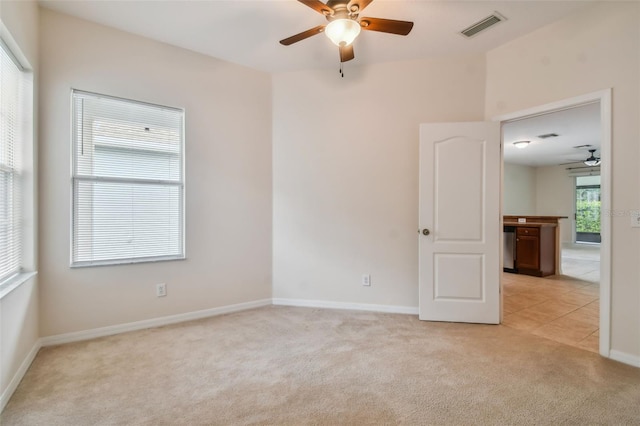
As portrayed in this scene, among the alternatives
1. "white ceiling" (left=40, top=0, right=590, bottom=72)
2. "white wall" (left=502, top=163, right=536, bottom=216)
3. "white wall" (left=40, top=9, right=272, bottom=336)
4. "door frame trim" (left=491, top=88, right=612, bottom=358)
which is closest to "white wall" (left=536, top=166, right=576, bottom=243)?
"white wall" (left=502, top=163, right=536, bottom=216)

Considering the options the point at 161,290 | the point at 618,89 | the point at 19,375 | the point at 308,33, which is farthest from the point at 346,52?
the point at 19,375

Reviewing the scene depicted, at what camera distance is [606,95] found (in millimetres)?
2365

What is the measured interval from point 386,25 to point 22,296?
3.15 metres

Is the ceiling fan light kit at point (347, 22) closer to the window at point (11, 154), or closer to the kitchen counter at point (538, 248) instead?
the window at point (11, 154)

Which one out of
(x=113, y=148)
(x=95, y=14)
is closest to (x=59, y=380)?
(x=113, y=148)

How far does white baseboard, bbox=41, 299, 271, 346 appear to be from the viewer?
2.62 metres

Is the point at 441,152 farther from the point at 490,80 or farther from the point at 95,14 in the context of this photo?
the point at 95,14

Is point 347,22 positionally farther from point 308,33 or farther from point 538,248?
point 538,248

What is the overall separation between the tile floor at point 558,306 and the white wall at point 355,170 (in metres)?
1.20

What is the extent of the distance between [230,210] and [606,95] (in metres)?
3.46

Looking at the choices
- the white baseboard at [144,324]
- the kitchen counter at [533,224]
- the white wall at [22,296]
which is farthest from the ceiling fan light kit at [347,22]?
the kitchen counter at [533,224]

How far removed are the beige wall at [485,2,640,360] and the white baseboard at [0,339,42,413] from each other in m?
4.09

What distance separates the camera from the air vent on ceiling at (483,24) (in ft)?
8.53

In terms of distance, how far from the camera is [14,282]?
6.67 ft
